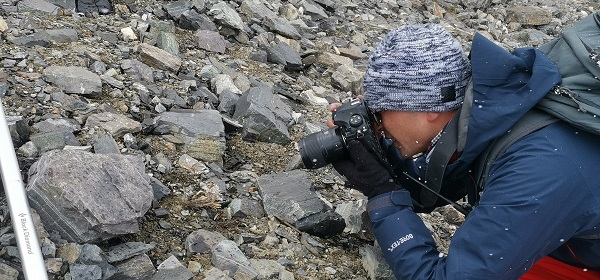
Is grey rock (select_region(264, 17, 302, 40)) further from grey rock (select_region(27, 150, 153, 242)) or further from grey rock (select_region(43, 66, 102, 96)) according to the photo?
grey rock (select_region(27, 150, 153, 242))

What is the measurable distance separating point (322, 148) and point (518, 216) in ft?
3.94

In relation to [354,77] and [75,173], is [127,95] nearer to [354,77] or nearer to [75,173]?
[75,173]

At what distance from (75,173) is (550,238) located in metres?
2.39

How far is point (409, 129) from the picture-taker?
348 centimetres

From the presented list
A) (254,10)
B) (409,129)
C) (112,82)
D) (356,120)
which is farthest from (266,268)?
(254,10)

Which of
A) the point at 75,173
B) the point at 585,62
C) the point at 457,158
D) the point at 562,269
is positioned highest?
the point at 585,62

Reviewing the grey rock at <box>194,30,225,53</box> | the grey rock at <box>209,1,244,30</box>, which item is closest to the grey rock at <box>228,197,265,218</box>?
the grey rock at <box>194,30,225,53</box>

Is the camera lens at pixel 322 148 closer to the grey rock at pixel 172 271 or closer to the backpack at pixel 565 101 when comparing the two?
the backpack at pixel 565 101

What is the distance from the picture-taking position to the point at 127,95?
530cm

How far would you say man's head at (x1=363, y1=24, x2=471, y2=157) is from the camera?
324 centimetres

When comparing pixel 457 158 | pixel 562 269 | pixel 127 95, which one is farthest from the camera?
pixel 127 95

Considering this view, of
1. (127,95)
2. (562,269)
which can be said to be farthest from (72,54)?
(562,269)

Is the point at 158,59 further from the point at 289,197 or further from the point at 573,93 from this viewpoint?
the point at 573,93

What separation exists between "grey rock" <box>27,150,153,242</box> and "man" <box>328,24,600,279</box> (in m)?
1.27
